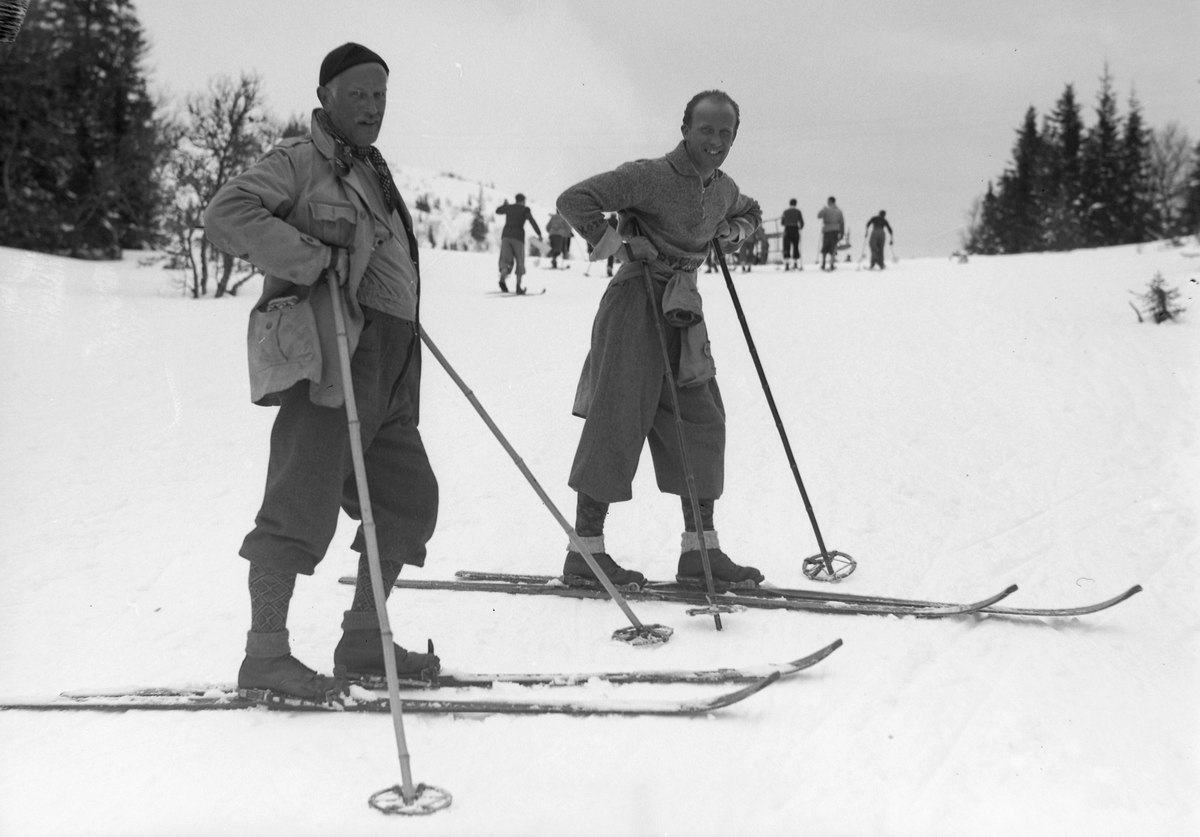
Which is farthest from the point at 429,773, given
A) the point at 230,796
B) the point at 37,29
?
the point at 37,29

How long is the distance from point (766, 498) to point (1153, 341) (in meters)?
4.45

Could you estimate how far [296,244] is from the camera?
100 inches

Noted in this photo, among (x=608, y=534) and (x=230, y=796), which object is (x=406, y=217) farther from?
(x=608, y=534)

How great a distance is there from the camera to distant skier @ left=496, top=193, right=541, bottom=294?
14.6m

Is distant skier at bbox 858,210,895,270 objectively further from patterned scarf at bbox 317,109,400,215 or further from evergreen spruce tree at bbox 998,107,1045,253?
evergreen spruce tree at bbox 998,107,1045,253

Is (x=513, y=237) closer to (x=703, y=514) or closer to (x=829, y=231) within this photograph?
(x=829, y=231)

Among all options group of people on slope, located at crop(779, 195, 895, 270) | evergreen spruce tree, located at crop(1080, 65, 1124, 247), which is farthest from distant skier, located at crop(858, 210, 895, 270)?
evergreen spruce tree, located at crop(1080, 65, 1124, 247)

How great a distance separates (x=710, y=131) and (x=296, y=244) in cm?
183

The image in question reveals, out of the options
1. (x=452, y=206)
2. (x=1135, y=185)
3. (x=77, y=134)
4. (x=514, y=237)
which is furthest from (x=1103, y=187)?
(x=77, y=134)

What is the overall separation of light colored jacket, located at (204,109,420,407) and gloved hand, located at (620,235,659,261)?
1.30 meters

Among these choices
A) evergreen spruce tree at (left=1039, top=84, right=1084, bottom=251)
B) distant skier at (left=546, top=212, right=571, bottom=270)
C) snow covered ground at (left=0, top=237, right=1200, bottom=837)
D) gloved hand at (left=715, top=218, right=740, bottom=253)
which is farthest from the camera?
evergreen spruce tree at (left=1039, top=84, right=1084, bottom=251)

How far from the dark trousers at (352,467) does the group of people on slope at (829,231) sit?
17.8 metres

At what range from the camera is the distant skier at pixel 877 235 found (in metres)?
19.8

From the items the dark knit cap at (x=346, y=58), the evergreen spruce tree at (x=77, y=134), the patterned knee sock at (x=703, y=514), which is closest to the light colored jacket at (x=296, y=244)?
the dark knit cap at (x=346, y=58)
